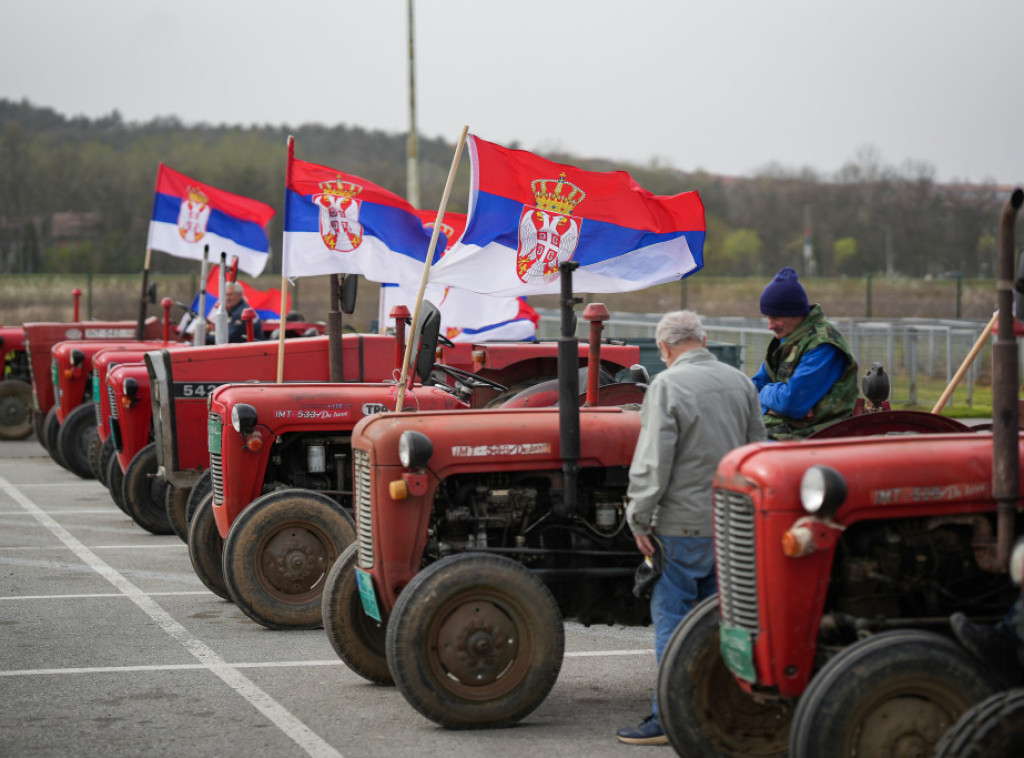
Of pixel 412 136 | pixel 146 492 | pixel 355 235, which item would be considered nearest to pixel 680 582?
pixel 355 235

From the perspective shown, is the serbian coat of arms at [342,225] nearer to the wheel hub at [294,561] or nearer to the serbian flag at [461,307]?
the serbian flag at [461,307]

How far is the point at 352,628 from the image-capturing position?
6477mm

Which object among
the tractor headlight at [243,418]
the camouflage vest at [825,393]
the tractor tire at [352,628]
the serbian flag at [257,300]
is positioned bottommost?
the tractor tire at [352,628]

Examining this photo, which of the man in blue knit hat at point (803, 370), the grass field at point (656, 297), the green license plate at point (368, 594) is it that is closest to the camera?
the green license plate at point (368, 594)

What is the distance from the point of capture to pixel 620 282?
7.18 m

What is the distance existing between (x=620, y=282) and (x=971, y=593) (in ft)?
9.37

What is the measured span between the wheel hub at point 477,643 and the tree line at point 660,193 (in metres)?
37.1

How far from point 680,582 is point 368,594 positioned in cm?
144

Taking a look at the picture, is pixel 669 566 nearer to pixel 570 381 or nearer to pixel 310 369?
pixel 570 381

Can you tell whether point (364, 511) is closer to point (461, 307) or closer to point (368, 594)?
point (368, 594)

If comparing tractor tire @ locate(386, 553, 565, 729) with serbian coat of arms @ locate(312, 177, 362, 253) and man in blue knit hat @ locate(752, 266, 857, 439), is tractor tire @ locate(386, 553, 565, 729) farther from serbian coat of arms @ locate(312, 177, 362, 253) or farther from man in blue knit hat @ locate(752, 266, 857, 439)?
serbian coat of arms @ locate(312, 177, 362, 253)

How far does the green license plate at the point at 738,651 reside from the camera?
4.59 meters

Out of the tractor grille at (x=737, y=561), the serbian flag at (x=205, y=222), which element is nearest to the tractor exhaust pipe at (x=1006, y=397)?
the tractor grille at (x=737, y=561)

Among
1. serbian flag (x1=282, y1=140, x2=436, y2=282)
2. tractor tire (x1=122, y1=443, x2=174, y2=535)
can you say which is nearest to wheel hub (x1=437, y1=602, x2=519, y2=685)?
serbian flag (x1=282, y1=140, x2=436, y2=282)
